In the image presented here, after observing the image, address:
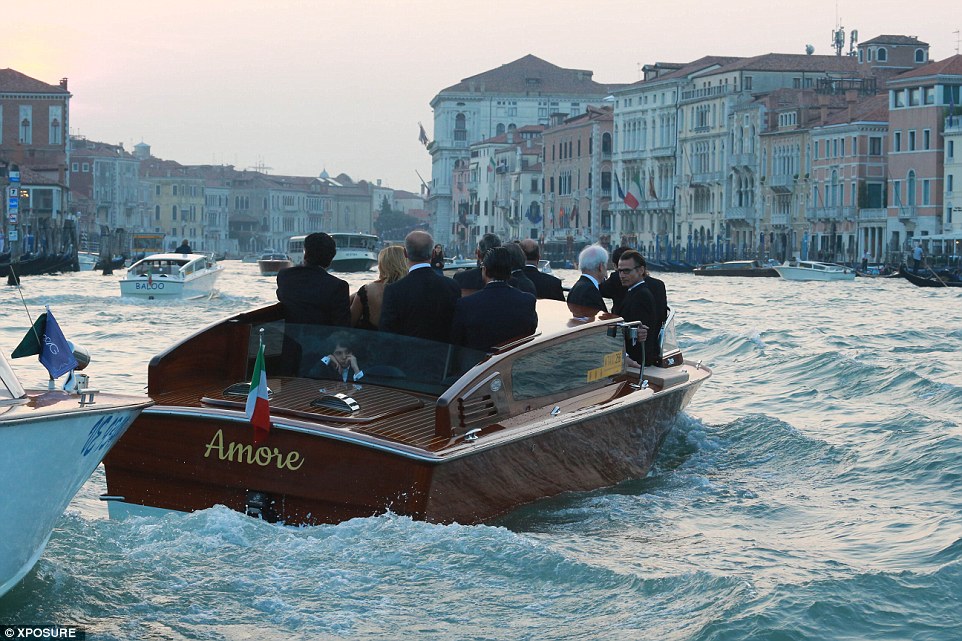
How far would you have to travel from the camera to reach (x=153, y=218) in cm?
12406

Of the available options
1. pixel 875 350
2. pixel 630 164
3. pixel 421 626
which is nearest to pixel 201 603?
pixel 421 626

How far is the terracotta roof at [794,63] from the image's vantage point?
221 ft

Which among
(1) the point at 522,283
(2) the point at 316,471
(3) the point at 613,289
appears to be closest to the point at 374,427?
(2) the point at 316,471

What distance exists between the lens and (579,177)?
84188 millimetres

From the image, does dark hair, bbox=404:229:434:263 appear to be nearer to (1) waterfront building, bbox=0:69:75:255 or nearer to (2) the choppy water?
(2) the choppy water

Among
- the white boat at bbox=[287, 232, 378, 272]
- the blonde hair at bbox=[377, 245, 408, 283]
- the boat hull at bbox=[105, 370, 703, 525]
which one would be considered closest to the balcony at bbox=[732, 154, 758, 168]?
the white boat at bbox=[287, 232, 378, 272]

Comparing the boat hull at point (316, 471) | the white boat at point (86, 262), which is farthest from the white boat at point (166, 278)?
the white boat at point (86, 262)

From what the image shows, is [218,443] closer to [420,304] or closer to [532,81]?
[420,304]

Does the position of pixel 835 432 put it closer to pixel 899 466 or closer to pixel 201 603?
pixel 899 466

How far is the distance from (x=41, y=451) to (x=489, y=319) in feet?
6.96

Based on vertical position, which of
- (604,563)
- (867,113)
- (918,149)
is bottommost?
(604,563)

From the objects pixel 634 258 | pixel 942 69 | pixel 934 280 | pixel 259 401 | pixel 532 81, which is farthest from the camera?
pixel 532 81

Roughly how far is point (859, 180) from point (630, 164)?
23.3 meters

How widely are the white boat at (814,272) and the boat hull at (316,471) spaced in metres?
41.0
